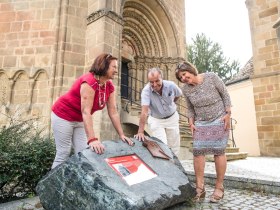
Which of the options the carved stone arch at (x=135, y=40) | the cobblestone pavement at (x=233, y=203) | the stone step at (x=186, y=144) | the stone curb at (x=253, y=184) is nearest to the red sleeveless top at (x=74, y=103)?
the cobblestone pavement at (x=233, y=203)

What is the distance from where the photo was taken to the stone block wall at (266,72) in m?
8.70

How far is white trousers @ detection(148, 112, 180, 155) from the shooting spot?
3404mm

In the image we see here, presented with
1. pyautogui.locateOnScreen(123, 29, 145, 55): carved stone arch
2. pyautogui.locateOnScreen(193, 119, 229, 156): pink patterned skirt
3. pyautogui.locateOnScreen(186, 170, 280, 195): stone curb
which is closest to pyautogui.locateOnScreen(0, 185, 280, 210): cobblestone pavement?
pyautogui.locateOnScreen(186, 170, 280, 195): stone curb

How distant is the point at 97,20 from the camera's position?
7.10 meters

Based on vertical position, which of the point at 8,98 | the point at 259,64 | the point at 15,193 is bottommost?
the point at 15,193

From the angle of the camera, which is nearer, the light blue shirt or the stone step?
the light blue shirt

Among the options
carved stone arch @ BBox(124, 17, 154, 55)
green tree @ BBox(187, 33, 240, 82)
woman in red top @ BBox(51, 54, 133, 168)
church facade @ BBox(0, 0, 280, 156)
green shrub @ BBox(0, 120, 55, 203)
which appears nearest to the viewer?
woman in red top @ BBox(51, 54, 133, 168)

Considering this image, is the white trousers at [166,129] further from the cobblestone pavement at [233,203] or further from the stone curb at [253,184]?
the stone curb at [253,184]

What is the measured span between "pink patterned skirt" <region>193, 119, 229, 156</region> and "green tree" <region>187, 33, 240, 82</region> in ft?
78.9

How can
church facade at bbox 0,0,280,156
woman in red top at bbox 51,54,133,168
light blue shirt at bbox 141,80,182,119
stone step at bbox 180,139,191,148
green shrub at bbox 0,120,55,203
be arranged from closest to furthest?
1. woman in red top at bbox 51,54,133,168
2. green shrub at bbox 0,120,55,203
3. light blue shirt at bbox 141,80,182,119
4. stone step at bbox 180,139,191,148
5. church facade at bbox 0,0,280,156

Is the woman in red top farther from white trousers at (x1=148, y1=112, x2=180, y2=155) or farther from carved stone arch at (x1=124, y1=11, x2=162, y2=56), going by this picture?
carved stone arch at (x1=124, y1=11, x2=162, y2=56)

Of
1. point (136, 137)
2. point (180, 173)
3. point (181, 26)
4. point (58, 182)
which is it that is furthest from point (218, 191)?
point (181, 26)

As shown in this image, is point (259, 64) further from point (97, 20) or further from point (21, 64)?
point (21, 64)

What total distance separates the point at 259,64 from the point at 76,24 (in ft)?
22.5
